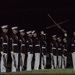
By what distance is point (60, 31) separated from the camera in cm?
2080

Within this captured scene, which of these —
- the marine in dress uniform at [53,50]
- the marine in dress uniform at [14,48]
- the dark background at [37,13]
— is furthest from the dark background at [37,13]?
the marine in dress uniform at [14,48]

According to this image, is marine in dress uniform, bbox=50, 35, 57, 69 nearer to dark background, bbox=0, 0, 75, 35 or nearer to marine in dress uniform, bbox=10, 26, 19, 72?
marine in dress uniform, bbox=10, 26, 19, 72

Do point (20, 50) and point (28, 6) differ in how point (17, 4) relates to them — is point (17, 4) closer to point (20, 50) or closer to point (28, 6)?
point (28, 6)

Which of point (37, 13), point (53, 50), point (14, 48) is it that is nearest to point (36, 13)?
point (37, 13)

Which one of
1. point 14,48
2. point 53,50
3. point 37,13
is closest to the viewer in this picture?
point 14,48

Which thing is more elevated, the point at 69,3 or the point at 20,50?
the point at 69,3

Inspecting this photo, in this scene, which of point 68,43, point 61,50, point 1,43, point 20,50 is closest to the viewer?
point 1,43

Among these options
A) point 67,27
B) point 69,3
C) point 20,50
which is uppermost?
point 69,3

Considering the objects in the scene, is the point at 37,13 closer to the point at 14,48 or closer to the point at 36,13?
the point at 36,13

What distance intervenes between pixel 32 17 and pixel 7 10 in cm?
138

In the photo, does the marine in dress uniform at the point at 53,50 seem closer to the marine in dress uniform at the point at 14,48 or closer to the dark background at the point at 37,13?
the marine in dress uniform at the point at 14,48

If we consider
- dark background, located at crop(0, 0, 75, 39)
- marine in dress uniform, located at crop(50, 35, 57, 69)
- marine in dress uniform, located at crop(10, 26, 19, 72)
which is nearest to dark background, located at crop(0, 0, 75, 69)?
dark background, located at crop(0, 0, 75, 39)

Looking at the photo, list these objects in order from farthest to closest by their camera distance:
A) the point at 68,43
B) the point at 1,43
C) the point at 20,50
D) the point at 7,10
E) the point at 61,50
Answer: the point at 7,10, the point at 68,43, the point at 61,50, the point at 20,50, the point at 1,43

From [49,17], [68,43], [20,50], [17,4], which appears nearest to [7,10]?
[17,4]
